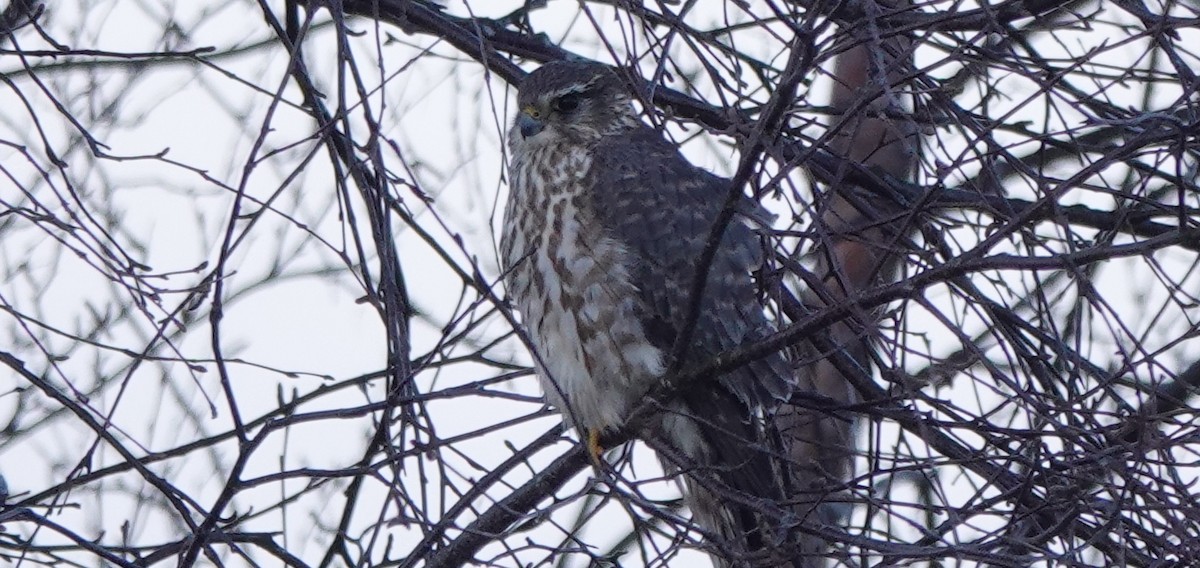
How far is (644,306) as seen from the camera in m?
4.27

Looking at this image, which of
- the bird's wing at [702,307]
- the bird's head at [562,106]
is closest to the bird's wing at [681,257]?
the bird's wing at [702,307]

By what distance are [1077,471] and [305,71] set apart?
85.0 inches

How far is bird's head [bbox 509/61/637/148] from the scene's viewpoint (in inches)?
188

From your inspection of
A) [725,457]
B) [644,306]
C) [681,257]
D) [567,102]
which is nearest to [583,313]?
[644,306]

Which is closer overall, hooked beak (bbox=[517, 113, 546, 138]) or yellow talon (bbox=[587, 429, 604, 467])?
yellow talon (bbox=[587, 429, 604, 467])

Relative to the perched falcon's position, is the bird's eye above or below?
above

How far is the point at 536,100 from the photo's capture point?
4789 millimetres

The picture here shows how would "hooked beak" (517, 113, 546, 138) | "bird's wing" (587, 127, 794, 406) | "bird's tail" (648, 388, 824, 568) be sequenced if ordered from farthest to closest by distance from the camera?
1. "hooked beak" (517, 113, 546, 138)
2. "bird's wing" (587, 127, 794, 406)
3. "bird's tail" (648, 388, 824, 568)

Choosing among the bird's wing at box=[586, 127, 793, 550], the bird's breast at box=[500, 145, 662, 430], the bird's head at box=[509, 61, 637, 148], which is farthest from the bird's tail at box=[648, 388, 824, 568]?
the bird's head at box=[509, 61, 637, 148]

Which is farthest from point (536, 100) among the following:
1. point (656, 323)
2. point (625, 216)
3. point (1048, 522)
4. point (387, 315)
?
point (1048, 522)

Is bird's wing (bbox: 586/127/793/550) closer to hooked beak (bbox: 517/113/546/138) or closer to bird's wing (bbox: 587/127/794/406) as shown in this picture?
bird's wing (bbox: 587/127/794/406)

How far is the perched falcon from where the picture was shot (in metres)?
4.18

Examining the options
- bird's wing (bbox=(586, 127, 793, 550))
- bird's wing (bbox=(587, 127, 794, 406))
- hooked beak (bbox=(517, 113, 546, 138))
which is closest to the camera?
bird's wing (bbox=(586, 127, 793, 550))

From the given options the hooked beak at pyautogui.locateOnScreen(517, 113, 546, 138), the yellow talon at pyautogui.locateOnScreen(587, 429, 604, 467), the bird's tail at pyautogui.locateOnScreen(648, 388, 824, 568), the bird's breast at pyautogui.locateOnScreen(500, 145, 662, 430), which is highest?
the hooked beak at pyautogui.locateOnScreen(517, 113, 546, 138)
